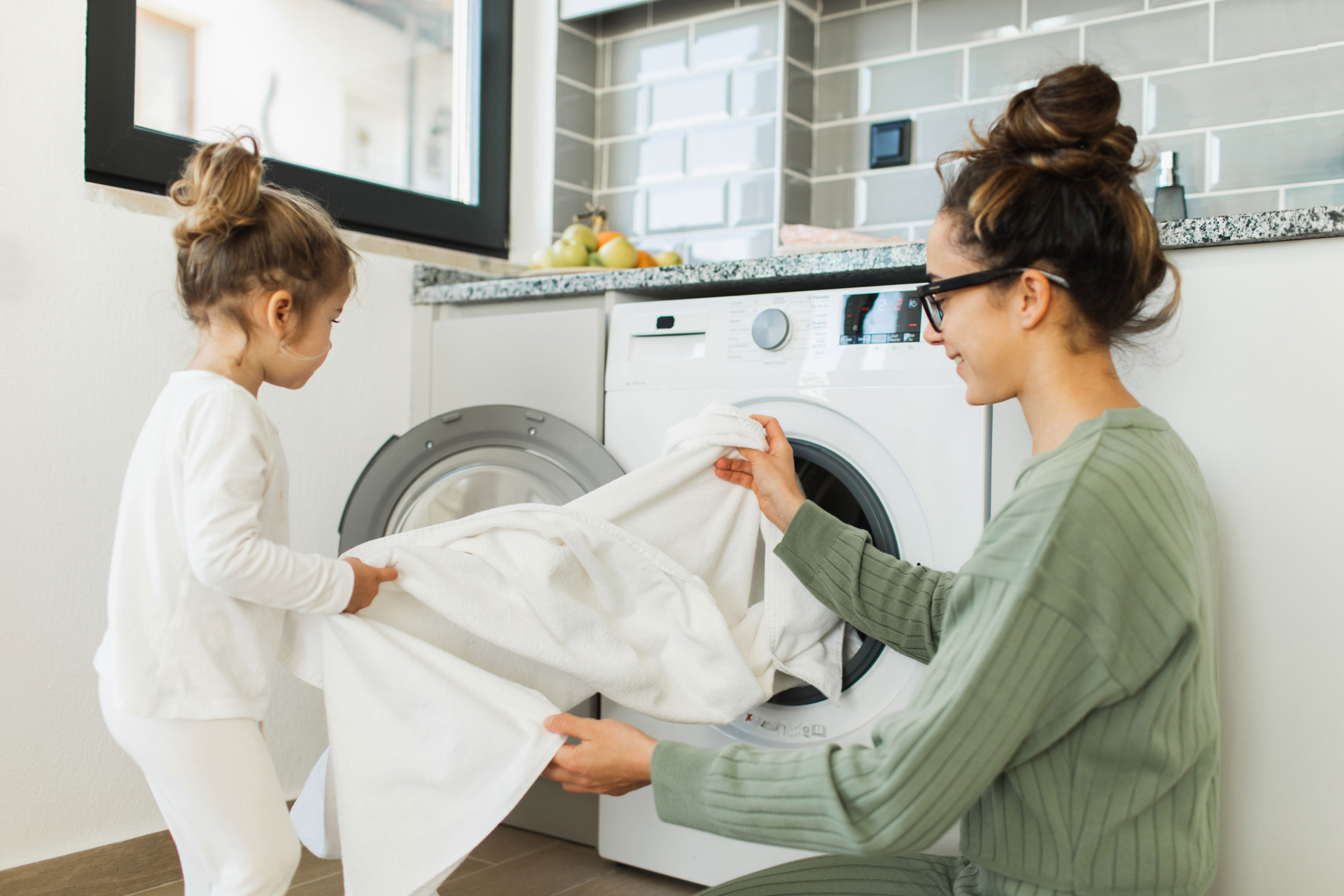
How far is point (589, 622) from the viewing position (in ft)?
3.81

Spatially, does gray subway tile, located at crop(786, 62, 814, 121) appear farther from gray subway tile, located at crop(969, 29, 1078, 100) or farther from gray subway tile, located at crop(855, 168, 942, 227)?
gray subway tile, located at crop(969, 29, 1078, 100)

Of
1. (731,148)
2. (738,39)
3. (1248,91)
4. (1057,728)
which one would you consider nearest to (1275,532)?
(1057,728)

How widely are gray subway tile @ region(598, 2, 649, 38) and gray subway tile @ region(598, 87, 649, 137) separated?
0.14 m

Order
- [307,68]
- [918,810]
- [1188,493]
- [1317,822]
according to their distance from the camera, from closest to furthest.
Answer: [918,810]
[1188,493]
[1317,822]
[307,68]

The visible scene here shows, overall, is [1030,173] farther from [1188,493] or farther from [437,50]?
[437,50]

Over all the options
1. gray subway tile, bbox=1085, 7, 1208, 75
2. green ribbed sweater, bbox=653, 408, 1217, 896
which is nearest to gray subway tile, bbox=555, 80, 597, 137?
gray subway tile, bbox=1085, 7, 1208, 75

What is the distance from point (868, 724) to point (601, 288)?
31.8 inches

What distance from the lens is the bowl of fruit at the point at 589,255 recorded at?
6.31ft

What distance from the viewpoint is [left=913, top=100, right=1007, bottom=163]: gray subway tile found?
6.84ft

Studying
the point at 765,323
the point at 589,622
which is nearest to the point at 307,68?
the point at 765,323

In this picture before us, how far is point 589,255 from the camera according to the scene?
1961mm

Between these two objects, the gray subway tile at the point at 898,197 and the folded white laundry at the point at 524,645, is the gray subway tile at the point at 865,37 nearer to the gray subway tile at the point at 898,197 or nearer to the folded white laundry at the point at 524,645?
the gray subway tile at the point at 898,197

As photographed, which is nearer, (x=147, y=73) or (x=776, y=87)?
(x=147, y=73)

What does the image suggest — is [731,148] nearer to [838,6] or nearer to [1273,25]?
[838,6]
